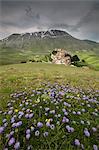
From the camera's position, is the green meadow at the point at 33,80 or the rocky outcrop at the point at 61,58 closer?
the green meadow at the point at 33,80

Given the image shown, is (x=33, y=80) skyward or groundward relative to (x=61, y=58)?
skyward

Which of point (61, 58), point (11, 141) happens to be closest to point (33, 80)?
point (11, 141)

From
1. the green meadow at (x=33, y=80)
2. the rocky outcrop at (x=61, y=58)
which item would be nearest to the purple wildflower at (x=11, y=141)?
the green meadow at (x=33, y=80)

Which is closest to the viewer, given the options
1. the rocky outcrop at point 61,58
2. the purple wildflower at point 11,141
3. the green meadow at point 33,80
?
the purple wildflower at point 11,141

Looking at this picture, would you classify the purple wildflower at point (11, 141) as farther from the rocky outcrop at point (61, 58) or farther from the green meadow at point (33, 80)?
the rocky outcrop at point (61, 58)

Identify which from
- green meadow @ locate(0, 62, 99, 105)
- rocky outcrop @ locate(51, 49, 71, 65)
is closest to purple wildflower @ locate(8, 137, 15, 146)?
green meadow @ locate(0, 62, 99, 105)

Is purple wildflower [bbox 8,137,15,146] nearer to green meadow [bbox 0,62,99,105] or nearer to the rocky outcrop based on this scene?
green meadow [bbox 0,62,99,105]

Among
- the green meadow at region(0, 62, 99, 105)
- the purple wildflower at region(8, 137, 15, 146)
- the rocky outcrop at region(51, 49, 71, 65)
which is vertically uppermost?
the purple wildflower at region(8, 137, 15, 146)

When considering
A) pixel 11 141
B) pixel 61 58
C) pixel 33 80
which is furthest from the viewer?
pixel 61 58

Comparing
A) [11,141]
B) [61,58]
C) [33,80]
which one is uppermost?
[11,141]

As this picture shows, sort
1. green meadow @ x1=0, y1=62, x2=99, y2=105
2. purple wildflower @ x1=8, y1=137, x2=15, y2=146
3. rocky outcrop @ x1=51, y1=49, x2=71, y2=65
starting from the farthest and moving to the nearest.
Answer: rocky outcrop @ x1=51, y1=49, x2=71, y2=65 < green meadow @ x1=0, y1=62, x2=99, y2=105 < purple wildflower @ x1=8, y1=137, x2=15, y2=146

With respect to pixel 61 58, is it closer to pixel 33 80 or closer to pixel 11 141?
pixel 33 80

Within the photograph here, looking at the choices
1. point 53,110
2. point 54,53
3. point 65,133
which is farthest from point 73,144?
point 54,53

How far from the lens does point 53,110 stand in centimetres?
550
